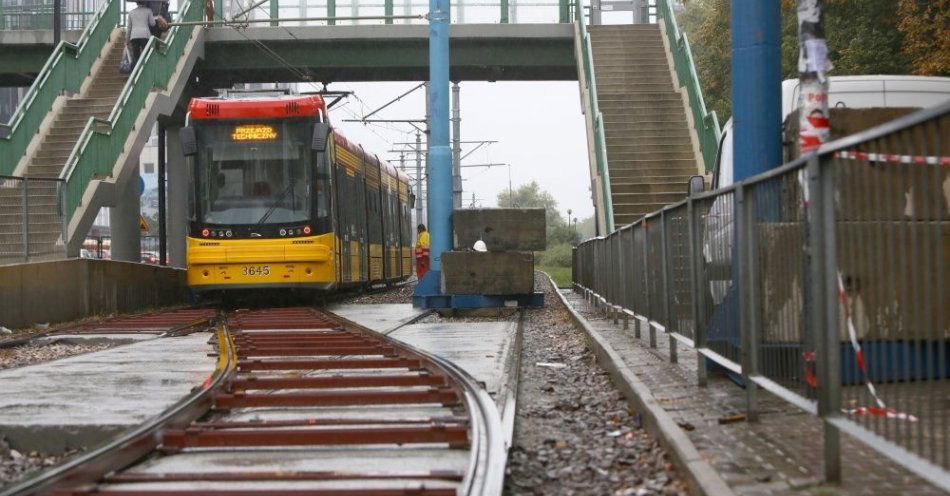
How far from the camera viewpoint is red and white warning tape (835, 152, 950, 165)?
3.99 m

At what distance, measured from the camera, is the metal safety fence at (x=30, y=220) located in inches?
709

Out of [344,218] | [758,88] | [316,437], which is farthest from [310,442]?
[344,218]

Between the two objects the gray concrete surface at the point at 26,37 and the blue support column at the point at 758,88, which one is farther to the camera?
the gray concrete surface at the point at 26,37

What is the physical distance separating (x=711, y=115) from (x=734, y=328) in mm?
18108

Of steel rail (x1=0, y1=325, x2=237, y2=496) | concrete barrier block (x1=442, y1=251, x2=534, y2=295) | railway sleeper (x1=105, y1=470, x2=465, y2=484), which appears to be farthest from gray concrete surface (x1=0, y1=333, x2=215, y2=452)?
concrete barrier block (x1=442, y1=251, x2=534, y2=295)

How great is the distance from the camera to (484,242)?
20.5 meters

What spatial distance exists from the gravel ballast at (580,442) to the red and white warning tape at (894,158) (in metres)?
1.62

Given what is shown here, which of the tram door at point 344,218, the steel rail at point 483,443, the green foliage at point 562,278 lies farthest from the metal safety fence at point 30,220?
the green foliage at point 562,278

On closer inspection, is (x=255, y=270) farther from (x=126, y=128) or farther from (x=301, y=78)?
(x=301, y=78)

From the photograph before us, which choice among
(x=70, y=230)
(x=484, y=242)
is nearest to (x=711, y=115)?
(x=484, y=242)

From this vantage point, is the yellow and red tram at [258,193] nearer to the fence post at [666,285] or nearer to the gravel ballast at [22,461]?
the fence post at [666,285]

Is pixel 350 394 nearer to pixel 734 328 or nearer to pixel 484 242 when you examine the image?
pixel 734 328

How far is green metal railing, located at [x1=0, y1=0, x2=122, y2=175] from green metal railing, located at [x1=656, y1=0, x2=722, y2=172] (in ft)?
43.6

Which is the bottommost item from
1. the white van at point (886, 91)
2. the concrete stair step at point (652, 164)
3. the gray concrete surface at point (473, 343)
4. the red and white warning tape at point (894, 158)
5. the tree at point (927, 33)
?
the gray concrete surface at point (473, 343)
